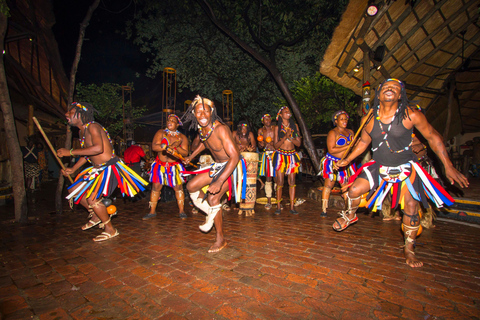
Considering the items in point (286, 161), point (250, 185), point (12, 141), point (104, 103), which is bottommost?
point (250, 185)

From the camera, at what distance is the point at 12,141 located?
4.70 meters

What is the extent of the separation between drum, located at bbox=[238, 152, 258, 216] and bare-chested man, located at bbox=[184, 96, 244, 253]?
1951 mm

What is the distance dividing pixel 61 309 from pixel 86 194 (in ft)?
6.98

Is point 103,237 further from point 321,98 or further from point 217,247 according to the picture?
point 321,98

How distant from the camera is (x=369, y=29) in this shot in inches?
257

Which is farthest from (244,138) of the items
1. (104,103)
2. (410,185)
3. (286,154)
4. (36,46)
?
(104,103)

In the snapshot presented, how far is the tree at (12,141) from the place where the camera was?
4512 mm

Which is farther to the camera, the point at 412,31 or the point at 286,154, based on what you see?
the point at 412,31

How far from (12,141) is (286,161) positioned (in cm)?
562

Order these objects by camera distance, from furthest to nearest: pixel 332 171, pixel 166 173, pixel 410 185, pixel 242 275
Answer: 1. pixel 166 173
2. pixel 332 171
3. pixel 410 185
4. pixel 242 275

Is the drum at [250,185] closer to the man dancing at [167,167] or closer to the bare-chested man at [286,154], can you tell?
the bare-chested man at [286,154]

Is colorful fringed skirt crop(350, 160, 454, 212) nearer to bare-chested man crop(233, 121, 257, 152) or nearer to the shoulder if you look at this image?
bare-chested man crop(233, 121, 257, 152)

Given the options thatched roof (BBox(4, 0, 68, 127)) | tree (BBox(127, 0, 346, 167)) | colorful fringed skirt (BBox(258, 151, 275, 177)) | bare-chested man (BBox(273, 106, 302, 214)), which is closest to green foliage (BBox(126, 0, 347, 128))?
tree (BBox(127, 0, 346, 167))

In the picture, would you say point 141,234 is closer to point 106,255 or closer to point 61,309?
point 106,255
